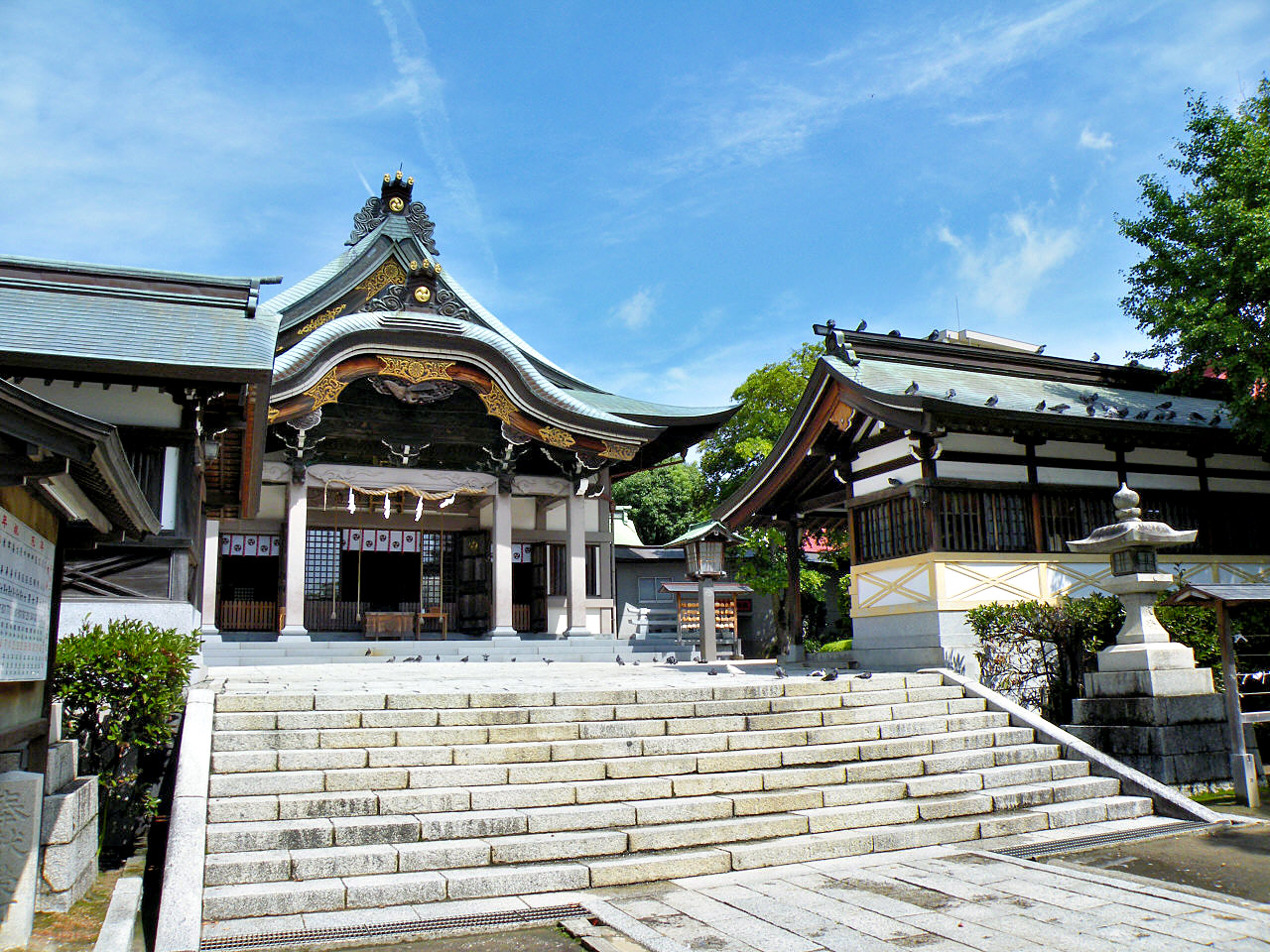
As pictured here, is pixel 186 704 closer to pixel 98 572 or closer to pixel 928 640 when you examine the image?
pixel 98 572

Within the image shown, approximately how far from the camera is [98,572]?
1023cm

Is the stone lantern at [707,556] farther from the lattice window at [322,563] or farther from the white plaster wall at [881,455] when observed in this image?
the lattice window at [322,563]

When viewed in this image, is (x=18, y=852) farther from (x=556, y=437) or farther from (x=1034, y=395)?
(x=1034, y=395)

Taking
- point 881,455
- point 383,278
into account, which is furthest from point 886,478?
point 383,278

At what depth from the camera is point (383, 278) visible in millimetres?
22141

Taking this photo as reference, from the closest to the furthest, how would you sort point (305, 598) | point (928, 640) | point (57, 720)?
point (57, 720) → point (928, 640) → point (305, 598)

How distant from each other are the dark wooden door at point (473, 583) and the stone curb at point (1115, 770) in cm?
1243

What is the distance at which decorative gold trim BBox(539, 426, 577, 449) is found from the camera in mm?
18859

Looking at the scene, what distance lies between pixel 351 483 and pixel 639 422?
6.53 metres

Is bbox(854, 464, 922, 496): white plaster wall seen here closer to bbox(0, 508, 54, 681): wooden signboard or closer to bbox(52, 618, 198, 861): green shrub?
bbox(52, 618, 198, 861): green shrub

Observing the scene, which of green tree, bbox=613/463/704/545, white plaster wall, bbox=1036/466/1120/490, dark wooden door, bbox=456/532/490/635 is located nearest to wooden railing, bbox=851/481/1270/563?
white plaster wall, bbox=1036/466/1120/490

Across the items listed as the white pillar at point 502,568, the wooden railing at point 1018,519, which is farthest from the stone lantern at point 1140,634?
the white pillar at point 502,568

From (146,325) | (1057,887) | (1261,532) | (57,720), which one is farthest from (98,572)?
(1261,532)

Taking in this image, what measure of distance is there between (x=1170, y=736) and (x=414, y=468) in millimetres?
14263
